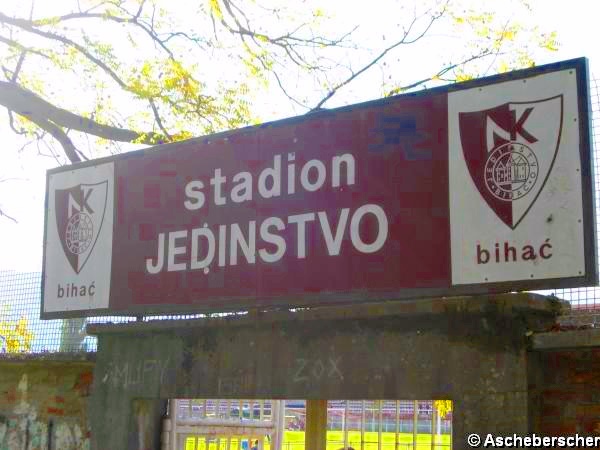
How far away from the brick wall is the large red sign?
1.44ft

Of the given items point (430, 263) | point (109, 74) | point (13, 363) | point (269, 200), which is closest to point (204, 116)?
point (109, 74)

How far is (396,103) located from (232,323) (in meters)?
2.02

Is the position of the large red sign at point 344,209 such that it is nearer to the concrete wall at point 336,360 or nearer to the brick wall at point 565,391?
the concrete wall at point 336,360

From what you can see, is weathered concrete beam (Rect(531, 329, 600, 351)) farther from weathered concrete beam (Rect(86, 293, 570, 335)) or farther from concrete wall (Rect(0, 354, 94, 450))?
concrete wall (Rect(0, 354, 94, 450))

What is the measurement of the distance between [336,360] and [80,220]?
3.00 meters

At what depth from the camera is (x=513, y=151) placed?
538cm

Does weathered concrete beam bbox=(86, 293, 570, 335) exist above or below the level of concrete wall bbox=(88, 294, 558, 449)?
above

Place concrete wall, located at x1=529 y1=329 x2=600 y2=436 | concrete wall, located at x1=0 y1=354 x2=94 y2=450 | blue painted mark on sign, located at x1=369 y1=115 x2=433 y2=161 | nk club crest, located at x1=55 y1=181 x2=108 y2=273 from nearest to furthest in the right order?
concrete wall, located at x1=529 y1=329 x2=600 y2=436 < blue painted mark on sign, located at x1=369 y1=115 x2=433 y2=161 < nk club crest, located at x1=55 y1=181 x2=108 y2=273 < concrete wall, located at x1=0 y1=354 x2=94 y2=450

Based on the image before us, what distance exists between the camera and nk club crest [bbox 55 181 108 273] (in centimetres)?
780

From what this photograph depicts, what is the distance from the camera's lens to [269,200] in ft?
21.7

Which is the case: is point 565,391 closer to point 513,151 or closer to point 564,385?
point 564,385

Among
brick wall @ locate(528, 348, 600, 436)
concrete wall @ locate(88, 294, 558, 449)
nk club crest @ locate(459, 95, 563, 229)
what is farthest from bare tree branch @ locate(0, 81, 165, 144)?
brick wall @ locate(528, 348, 600, 436)

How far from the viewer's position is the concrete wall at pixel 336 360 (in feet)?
17.2

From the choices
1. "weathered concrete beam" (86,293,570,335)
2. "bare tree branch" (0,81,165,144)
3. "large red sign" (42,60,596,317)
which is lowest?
"weathered concrete beam" (86,293,570,335)
